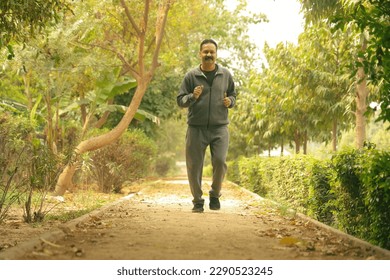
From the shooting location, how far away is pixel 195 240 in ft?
20.9

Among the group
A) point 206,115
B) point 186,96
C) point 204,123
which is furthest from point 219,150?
point 186,96

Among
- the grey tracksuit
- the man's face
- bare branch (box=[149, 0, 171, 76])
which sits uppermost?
bare branch (box=[149, 0, 171, 76])

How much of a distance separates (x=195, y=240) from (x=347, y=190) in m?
2.21

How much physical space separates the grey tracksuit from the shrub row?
1.54 meters

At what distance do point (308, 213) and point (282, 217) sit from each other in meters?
0.61

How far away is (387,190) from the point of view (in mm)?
5707

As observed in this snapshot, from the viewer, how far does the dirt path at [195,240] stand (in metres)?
5.38

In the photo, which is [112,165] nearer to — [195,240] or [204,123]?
[204,123]

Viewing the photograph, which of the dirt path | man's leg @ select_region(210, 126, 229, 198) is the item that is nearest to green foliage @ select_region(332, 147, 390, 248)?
the dirt path

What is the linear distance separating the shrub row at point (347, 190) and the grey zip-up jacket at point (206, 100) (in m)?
1.72

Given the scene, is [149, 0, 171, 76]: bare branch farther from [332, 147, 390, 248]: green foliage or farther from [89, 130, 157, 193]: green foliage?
[332, 147, 390, 248]: green foliage

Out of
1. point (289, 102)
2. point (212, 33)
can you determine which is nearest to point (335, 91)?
point (289, 102)

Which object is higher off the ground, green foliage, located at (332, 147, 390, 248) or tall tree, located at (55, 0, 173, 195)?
tall tree, located at (55, 0, 173, 195)

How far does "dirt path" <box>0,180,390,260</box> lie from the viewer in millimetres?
5383
